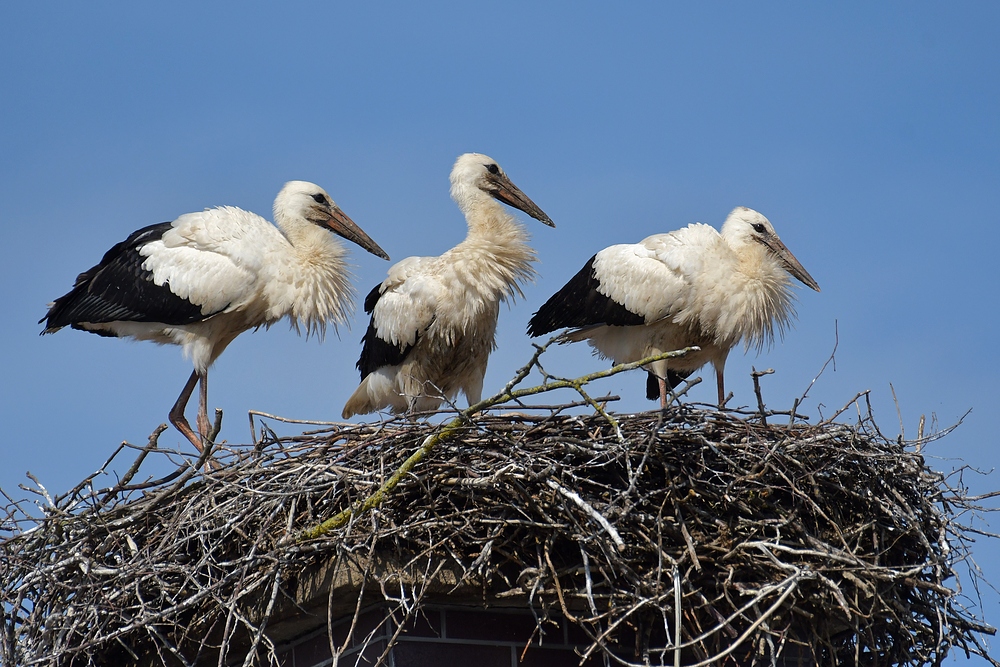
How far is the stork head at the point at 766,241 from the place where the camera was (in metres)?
8.55

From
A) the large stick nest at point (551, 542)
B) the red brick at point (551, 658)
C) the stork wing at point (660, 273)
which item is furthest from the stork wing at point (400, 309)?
the red brick at point (551, 658)

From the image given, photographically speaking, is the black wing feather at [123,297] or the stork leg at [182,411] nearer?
the black wing feather at [123,297]

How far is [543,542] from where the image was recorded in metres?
5.39

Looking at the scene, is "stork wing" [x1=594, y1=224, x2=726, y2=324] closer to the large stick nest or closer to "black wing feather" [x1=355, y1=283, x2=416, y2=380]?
"black wing feather" [x1=355, y1=283, x2=416, y2=380]

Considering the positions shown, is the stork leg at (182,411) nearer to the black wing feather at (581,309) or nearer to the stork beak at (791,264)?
the black wing feather at (581,309)

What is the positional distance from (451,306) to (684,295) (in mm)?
1304

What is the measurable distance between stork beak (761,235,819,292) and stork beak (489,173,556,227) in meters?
1.30

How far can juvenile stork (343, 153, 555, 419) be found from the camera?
7984 mm

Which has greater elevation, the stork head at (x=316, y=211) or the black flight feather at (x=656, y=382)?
the stork head at (x=316, y=211)

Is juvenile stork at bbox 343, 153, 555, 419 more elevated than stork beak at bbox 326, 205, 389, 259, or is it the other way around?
stork beak at bbox 326, 205, 389, 259

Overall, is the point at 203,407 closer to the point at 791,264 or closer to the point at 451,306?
the point at 451,306

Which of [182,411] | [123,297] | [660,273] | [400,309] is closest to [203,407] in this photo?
[182,411]

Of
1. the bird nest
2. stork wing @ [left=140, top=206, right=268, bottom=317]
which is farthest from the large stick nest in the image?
stork wing @ [left=140, top=206, right=268, bottom=317]

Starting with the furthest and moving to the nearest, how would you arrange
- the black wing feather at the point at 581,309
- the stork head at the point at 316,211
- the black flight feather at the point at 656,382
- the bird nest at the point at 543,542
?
the black flight feather at the point at 656,382, the stork head at the point at 316,211, the black wing feather at the point at 581,309, the bird nest at the point at 543,542
